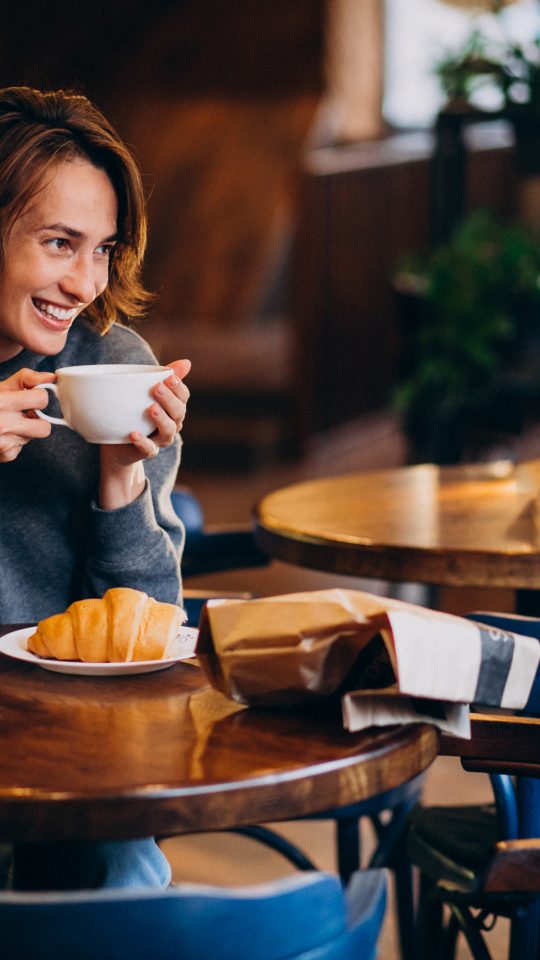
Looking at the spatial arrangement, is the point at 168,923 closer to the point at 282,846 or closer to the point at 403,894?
the point at 403,894

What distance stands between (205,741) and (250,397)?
19.7 ft

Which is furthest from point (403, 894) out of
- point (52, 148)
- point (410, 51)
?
point (410, 51)

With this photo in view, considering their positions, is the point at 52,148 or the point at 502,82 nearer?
the point at 52,148

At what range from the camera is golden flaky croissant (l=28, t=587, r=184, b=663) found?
4.32ft

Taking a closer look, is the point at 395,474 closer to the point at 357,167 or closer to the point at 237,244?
the point at 357,167

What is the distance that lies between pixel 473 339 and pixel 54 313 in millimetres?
3371

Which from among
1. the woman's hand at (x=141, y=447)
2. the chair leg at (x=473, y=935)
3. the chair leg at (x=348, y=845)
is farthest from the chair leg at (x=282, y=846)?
the woman's hand at (x=141, y=447)

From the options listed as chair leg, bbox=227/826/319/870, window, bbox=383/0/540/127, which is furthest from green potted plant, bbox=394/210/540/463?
window, bbox=383/0/540/127

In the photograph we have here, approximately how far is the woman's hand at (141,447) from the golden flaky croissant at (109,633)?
16 cm

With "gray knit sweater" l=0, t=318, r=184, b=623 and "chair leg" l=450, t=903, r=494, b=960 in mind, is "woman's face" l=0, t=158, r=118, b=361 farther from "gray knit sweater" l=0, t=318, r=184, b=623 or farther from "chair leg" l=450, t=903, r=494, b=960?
"chair leg" l=450, t=903, r=494, b=960

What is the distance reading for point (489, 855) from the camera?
172 centimetres

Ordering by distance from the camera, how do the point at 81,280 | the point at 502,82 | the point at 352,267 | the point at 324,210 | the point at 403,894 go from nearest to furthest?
1. the point at 81,280
2. the point at 403,894
3. the point at 502,82
4. the point at 324,210
5. the point at 352,267

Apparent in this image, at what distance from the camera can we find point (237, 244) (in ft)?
26.9

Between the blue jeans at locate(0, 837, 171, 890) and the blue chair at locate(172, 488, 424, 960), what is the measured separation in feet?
1.68
